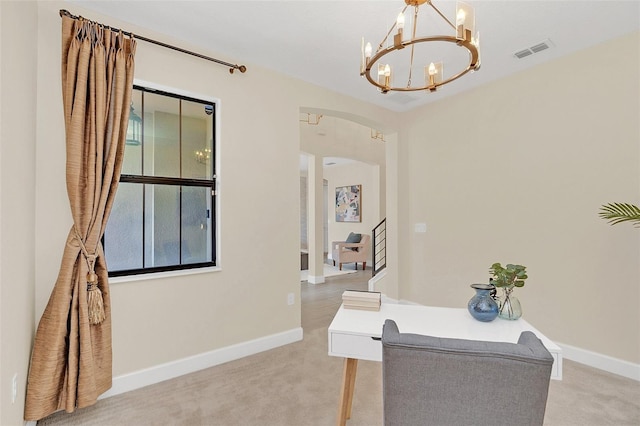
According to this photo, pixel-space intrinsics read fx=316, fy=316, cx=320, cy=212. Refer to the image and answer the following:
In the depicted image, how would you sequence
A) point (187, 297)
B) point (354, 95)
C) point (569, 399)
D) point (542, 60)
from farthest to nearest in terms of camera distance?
point (354, 95)
point (542, 60)
point (187, 297)
point (569, 399)

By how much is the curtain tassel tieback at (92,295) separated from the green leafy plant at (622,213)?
352 cm

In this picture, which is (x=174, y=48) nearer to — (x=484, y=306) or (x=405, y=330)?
(x=405, y=330)

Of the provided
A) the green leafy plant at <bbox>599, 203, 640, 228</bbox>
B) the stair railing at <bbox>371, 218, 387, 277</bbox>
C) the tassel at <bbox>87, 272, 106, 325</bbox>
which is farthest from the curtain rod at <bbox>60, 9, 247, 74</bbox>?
the stair railing at <bbox>371, 218, 387, 277</bbox>

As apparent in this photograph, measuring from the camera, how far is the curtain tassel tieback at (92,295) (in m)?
2.02

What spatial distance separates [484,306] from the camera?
1680 mm

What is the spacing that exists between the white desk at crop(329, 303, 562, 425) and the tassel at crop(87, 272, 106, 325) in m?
1.54

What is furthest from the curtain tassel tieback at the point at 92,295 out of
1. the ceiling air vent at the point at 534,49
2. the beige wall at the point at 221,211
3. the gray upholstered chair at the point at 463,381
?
the ceiling air vent at the point at 534,49

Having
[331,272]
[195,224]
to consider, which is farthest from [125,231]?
[331,272]

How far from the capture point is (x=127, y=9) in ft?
7.41

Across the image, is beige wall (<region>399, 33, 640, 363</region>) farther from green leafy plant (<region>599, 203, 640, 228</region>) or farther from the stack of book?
the stack of book

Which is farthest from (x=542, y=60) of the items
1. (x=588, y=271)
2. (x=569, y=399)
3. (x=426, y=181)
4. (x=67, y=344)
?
(x=67, y=344)

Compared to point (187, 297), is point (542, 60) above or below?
above

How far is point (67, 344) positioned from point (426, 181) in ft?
12.9

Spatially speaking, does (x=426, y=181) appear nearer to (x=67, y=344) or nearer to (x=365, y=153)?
(x=365, y=153)
